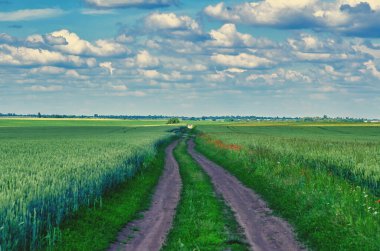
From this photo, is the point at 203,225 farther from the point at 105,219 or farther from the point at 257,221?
the point at 105,219

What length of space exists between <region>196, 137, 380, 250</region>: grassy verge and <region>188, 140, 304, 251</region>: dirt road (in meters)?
0.50

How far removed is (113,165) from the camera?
26578 mm

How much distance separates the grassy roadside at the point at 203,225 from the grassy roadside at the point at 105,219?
2.08 meters

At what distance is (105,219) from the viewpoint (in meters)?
18.5

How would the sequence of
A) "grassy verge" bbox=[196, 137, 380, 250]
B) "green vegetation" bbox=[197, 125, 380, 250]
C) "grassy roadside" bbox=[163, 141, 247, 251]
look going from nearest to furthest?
"grassy roadside" bbox=[163, 141, 247, 251], "grassy verge" bbox=[196, 137, 380, 250], "green vegetation" bbox=[197, 125, 380, 250]

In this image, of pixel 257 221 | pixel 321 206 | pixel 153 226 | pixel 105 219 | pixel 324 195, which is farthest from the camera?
pixel 324 195

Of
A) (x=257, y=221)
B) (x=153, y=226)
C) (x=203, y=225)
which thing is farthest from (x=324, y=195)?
(x=153, y=226)

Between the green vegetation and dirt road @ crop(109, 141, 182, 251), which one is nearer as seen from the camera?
dirt road @ crop(109, 141, 182, 251)

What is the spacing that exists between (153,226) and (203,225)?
199cm

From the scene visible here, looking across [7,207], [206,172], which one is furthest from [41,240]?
[206,172]

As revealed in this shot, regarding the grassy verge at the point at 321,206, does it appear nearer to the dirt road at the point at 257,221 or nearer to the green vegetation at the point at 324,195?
the green vegetation at the point at 324,195

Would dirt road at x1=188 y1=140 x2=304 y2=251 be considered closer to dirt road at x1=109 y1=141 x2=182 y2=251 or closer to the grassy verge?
the grassy verge

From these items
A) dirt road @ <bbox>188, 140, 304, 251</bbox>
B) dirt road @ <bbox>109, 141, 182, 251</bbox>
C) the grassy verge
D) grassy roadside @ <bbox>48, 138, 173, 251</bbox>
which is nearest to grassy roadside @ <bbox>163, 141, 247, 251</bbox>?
dirt road @ <bbox>109, 141, 182, 251</bbox>

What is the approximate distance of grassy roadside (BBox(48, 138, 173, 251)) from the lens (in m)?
15.2
